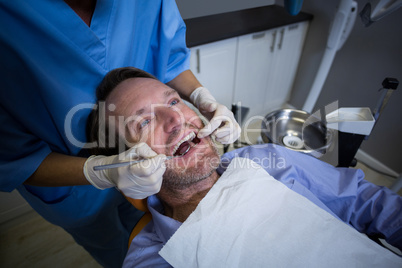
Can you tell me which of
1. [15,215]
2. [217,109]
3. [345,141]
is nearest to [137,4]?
[217,109]

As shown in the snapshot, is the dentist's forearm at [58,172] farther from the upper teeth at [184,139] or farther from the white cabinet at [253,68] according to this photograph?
the white cabinet at [253,68]

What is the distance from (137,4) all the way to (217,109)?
1.74 ft

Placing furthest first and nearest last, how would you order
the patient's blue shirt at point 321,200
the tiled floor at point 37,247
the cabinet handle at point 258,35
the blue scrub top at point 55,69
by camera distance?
the cabinet handle at point 258,35 → the tiled floor at point 37,247 → the patient's blue shirt at point 321,200 → the blue scrub top at point 55,69

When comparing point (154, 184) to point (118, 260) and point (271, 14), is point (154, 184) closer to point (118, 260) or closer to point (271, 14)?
point (118, 260)

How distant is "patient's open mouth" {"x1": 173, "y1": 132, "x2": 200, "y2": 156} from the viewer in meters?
0.88

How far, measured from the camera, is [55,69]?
0.72 meters

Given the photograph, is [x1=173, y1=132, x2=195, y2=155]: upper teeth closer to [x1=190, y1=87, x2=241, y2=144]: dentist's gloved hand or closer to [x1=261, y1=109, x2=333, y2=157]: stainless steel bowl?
[x1=190, y1=87, x2=241, y2=144]: dentist's gloved hand

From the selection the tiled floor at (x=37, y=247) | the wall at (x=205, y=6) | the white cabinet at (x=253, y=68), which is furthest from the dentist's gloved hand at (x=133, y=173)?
the white cabinet at (x=253, y=68)

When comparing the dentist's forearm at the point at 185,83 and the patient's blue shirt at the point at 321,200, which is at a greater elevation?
the dentist's forearm at the point at 185,83

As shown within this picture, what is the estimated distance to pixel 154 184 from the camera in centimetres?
76

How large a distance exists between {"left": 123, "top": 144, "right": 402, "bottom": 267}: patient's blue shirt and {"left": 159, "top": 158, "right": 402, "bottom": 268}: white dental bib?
95mm

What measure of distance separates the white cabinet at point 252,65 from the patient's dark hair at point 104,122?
89cm

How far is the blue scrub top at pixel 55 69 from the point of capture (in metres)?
0.66

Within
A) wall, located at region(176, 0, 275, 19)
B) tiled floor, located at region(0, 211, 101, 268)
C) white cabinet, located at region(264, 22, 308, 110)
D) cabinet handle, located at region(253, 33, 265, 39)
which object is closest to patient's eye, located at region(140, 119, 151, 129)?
wall, located at region(176, 0, 275, 19)
